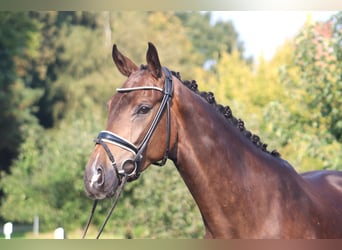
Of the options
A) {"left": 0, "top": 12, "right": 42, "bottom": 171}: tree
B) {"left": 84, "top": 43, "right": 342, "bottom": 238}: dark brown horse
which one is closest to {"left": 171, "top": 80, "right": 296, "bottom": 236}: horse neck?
{"left": 84, "top": 43, "right": 342, "bottom": 238}: dark brown horse

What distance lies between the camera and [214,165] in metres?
3.71

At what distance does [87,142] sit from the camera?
14.9 metres

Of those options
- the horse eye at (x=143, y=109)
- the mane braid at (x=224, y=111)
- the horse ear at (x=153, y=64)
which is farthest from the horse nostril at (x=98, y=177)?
the mane braid at (x=224, y=111)

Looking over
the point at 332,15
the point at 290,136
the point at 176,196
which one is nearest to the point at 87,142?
the point at 176,196

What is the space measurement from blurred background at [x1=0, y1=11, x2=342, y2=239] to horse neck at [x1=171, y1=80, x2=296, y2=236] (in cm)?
586

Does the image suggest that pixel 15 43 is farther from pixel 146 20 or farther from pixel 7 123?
pixel 146 20

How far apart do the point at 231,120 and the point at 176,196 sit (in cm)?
728

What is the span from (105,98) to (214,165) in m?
27.0

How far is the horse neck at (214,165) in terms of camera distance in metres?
3.66

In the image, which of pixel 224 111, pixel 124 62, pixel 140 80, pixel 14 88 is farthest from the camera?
pixel 14 88

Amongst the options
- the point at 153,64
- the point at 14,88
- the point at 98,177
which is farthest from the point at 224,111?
the point at 14,88

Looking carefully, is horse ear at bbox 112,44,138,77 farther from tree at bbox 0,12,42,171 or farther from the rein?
tree at bbox 0,12,42,171

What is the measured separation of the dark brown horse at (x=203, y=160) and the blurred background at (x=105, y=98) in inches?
229

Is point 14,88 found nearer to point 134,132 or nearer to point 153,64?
point 153,64
